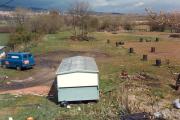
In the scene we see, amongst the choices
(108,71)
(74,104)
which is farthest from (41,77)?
(74,104)

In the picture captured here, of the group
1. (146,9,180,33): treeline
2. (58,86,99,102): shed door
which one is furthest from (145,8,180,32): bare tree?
(58,86,99,102): shed door

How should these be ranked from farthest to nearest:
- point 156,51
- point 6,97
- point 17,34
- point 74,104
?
point 17,34
point 156,51
point 6,97
point 74,104

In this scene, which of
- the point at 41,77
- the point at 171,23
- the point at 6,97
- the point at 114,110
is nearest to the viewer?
the point at 171,23

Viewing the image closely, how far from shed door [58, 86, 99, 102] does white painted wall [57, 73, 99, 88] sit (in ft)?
0.69

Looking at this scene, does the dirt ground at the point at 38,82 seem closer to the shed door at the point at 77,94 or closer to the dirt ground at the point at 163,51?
the shed door at the point at 77,94

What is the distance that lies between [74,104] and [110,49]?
96.5ft

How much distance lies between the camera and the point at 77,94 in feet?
61.6

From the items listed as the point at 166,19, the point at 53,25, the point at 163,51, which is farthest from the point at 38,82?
the point at 53,25

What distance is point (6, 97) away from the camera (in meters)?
21.1

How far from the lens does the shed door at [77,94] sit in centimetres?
1872

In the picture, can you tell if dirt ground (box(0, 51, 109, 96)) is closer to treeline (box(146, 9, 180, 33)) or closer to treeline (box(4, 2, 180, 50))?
treeline (box(4, 2, 180, 50))

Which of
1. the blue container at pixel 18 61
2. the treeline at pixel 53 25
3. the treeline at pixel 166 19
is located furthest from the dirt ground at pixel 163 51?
the treeline at pixel 166 19

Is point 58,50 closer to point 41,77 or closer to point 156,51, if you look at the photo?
point 156,51

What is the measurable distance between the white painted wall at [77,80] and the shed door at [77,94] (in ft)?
0.69
